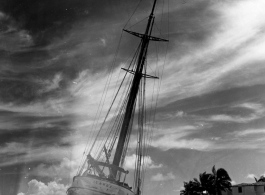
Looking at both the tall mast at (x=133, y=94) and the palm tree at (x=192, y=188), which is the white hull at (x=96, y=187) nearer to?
the tall mast at (x=133, y=94)

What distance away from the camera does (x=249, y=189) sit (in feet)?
167

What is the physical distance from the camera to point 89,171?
20266mm

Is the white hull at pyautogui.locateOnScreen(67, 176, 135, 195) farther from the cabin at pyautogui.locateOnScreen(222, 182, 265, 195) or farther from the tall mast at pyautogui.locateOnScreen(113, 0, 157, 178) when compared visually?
the cabin at pyautogui.locateOnScreen(222, 182, 265, 195)

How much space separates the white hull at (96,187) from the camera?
58.9 feet

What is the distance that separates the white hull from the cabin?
4169 centimetres

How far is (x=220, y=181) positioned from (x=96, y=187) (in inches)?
1504

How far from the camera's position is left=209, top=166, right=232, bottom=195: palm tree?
158ft

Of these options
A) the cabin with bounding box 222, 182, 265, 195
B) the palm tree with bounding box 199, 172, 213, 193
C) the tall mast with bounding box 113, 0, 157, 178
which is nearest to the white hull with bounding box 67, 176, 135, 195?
the tall mast with bounding box 113, 0, 157, 178

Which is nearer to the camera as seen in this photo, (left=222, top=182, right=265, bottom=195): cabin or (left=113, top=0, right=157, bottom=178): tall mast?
(left=113, top=0, right=157, bottom=178): tall mast

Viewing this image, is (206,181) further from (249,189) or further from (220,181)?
(249,189)

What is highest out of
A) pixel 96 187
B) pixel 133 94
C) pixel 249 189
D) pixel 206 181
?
pixel 133 94


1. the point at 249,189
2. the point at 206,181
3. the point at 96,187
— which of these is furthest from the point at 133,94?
the point at 249,189

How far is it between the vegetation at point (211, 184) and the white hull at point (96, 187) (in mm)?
35569

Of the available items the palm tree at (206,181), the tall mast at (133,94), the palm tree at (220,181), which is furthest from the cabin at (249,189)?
the tall mast at (133,94)
